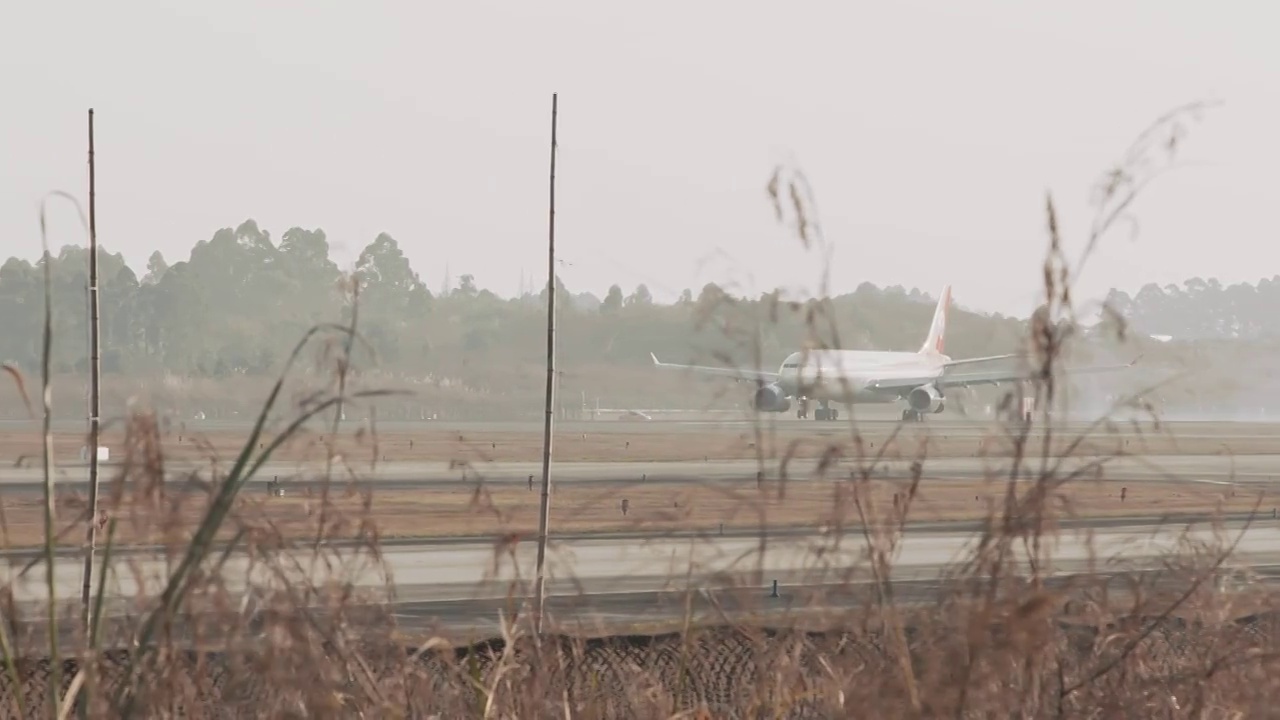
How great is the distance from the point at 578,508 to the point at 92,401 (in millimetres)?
1998

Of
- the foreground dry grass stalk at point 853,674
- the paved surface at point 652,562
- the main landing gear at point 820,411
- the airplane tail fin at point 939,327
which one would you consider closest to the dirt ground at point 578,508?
the paved surface at point 652,562

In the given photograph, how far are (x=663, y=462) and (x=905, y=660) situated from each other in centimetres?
6964

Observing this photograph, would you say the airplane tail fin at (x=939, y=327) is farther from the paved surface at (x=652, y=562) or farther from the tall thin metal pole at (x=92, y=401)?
the tall thin metal pole at (x=92, y=401)

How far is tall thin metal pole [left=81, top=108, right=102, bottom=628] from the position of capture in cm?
411

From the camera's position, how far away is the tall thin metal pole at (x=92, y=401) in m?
4.11

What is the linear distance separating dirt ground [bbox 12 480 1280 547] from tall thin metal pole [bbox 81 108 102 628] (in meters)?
0.10

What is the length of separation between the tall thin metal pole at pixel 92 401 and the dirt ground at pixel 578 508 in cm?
10

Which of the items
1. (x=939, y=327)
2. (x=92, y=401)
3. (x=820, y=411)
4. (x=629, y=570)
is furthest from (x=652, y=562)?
(x=939, y=327)

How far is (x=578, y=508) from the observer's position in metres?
4.10

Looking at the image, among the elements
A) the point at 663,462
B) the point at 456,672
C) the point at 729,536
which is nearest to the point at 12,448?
the point at 663,462

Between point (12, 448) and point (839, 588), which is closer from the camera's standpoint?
point (839, 588)

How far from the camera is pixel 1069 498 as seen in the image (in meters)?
3.96

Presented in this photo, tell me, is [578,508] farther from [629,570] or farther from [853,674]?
[629,570]

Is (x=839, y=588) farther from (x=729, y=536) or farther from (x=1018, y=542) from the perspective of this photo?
(x=729, y=536)
